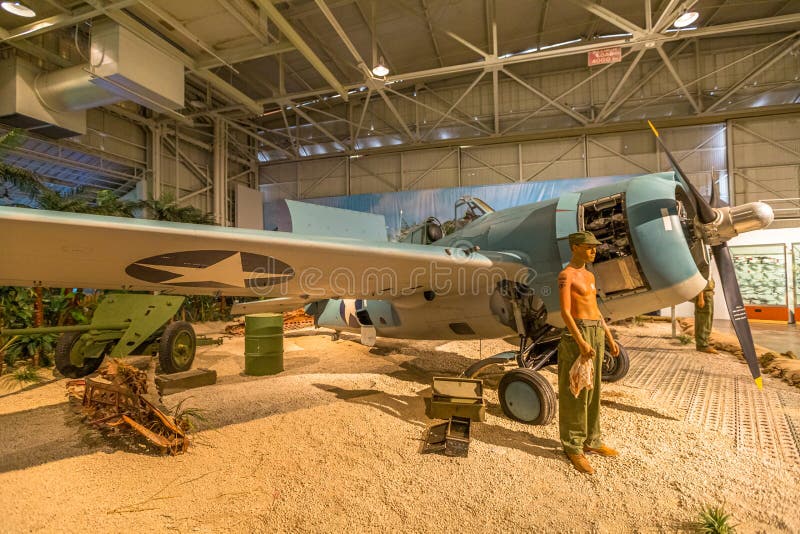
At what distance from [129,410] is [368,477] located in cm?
209

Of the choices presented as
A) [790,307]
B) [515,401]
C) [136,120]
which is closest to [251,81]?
[136,120]

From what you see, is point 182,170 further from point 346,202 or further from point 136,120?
point 346,202

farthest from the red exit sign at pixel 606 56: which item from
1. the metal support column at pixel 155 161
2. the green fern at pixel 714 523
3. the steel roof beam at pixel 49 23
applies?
the metal support column at pixel 155 161

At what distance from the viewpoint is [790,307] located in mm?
10172

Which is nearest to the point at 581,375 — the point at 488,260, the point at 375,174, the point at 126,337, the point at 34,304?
the point at 488,260

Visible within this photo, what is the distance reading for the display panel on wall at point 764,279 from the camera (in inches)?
400

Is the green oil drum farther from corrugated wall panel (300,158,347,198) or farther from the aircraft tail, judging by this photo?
corrugated wall panel (300,158,347,198)

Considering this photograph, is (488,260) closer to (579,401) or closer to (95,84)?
(579,401)

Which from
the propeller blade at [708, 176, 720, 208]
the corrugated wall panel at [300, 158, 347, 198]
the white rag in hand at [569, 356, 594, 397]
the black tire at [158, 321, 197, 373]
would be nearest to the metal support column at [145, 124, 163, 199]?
the corrugated wall panel at [300, 158, 347, 198]

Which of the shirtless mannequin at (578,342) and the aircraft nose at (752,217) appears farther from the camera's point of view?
the aircraft nose at (752,217)

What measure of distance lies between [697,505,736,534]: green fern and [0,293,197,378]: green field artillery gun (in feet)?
19.4

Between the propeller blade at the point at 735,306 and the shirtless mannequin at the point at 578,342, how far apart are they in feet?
4.80

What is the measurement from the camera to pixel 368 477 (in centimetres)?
230

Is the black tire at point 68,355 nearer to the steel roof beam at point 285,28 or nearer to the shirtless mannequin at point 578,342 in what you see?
the shirtless mannequin at point 578,342
